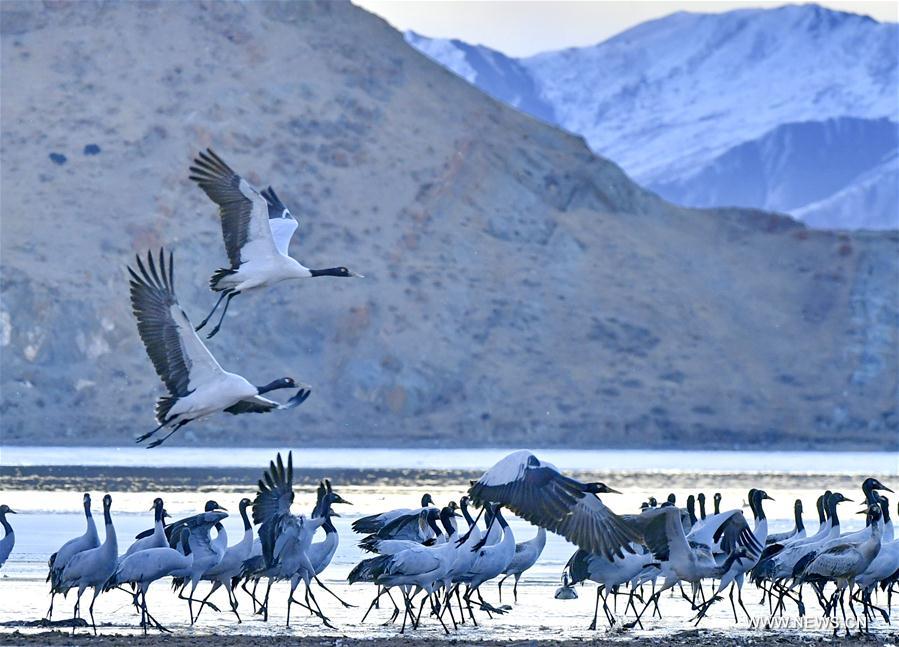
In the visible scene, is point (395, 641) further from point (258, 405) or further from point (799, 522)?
point (799, 522)

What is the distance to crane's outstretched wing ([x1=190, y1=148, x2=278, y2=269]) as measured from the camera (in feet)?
66.6

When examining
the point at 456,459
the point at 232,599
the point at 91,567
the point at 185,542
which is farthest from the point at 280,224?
the point at 456,459

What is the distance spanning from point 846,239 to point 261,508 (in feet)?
327

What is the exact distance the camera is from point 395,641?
18.4m

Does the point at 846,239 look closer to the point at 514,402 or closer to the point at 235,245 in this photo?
the point at 514,402

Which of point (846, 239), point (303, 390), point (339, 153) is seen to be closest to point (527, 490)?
point (303, 390)

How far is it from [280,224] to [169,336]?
3.37m

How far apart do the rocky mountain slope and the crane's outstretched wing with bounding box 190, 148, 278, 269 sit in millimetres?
69824

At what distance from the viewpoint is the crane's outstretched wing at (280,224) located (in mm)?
21453

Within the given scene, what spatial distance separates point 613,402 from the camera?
98.8m

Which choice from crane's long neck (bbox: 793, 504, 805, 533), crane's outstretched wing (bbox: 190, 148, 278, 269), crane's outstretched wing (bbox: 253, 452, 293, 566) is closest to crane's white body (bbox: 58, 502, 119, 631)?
crane's outstretched wing (bbox: 253, 452, 293, 566)

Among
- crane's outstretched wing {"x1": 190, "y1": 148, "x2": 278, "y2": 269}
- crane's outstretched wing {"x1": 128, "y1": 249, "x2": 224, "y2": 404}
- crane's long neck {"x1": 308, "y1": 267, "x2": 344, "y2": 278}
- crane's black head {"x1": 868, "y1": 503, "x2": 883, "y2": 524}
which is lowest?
crane's black head {"x1": 868, "y1": 503, "x2": 883, "y2": 524}

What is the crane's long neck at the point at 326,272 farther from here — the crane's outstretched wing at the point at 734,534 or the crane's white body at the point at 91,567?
the crane's outstretched wing at the point at 734,534

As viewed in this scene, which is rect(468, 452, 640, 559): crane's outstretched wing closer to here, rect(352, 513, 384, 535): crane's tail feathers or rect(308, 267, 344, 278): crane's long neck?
rect(308, 267, 344, 278): crane's long neck
